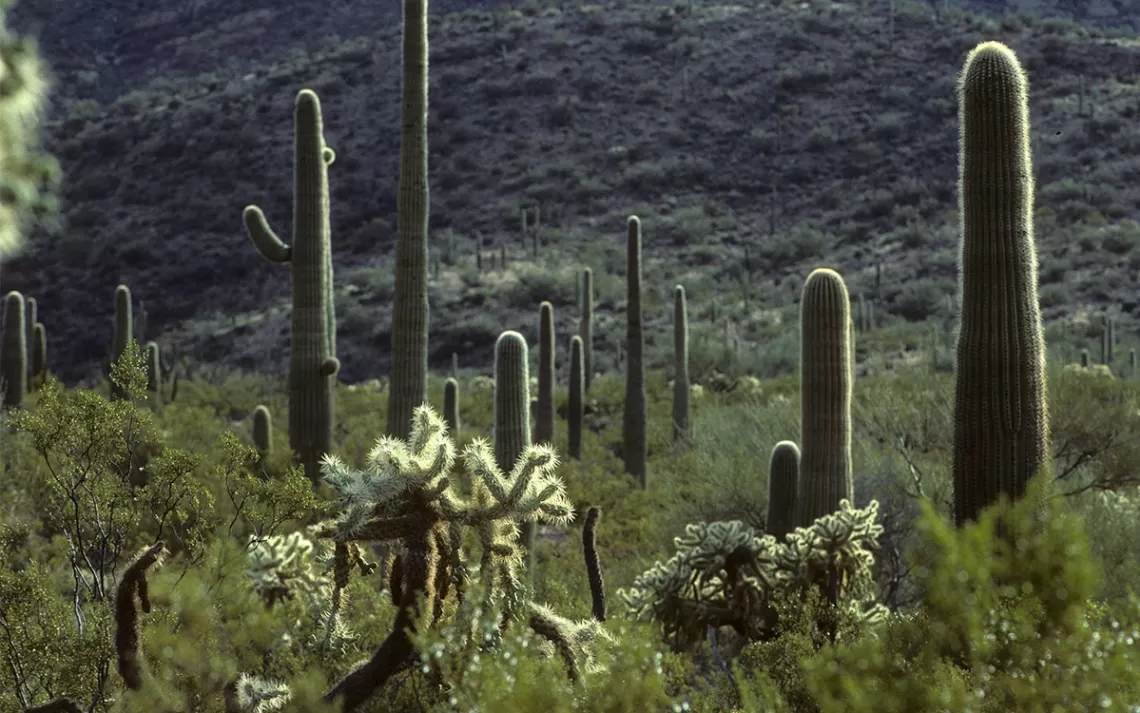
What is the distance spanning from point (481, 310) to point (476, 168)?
1179cm

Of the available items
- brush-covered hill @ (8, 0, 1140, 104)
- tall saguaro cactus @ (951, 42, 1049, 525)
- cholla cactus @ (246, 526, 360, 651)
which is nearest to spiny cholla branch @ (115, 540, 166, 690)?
cholla cactus @ (246, 526, 360, 651)

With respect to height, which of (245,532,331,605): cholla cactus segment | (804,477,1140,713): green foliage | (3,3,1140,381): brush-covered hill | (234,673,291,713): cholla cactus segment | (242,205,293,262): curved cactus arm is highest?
(804,477,1140,713): green foliage

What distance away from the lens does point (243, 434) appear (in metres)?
21.0

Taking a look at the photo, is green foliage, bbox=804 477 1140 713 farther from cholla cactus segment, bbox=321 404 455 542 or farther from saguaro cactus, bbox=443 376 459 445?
saguaro cactus, bbox=443 376 459 445

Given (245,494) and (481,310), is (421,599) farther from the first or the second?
(481,310)

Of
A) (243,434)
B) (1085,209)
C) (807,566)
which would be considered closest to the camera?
(807,566)

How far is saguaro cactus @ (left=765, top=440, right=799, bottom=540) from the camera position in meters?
11.3

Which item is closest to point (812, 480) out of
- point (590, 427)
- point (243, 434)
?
point (243, 434)

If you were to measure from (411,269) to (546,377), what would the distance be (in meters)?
8.23

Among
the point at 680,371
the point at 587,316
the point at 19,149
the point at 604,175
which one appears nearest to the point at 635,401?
the point at 680,371

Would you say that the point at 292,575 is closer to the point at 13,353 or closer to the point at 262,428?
the point at 262,428

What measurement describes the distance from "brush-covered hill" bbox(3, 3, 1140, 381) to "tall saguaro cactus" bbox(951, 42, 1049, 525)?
2366 cm

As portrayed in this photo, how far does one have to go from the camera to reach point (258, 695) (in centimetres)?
538

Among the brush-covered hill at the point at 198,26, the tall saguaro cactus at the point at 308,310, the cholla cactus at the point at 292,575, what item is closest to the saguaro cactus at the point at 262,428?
the tall saguaro cactus at the point at 308,310
